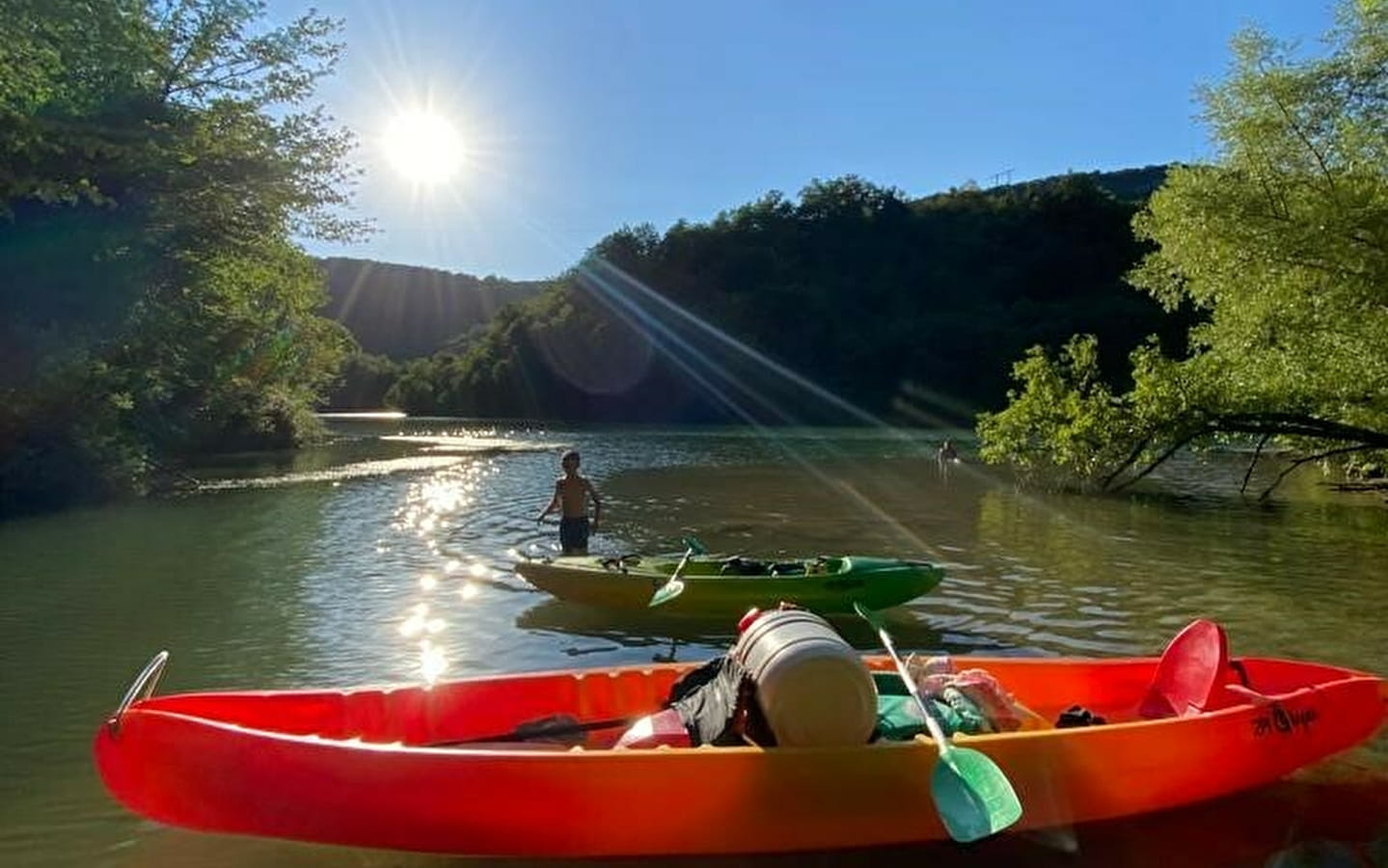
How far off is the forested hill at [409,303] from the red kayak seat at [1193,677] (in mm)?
131892

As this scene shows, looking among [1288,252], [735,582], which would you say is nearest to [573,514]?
[735,582]

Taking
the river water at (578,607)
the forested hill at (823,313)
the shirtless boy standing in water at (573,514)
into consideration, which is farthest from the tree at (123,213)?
the forested hill at (823,313)

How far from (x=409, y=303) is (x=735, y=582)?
14065 cm

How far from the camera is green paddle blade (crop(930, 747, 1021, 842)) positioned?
4.72 metres

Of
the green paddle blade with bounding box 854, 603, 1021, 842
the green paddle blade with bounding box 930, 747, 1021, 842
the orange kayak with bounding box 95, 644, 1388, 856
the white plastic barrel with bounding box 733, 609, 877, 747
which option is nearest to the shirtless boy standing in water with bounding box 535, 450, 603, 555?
the orange kayak with bounding box 95, 644, 1388, 856

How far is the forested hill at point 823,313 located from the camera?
78.0 metres

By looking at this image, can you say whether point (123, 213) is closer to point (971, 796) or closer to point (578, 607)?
point (578, 607)

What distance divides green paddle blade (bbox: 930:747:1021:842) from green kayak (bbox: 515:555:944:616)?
16.5 feet

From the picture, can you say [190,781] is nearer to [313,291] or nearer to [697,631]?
[697,631]

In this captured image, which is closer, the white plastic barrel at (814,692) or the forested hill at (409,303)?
the white plastic barrel at (814,692)

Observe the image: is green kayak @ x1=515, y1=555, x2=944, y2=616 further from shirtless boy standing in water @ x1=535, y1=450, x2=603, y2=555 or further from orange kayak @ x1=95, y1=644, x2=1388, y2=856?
orange kayak @ x1=95, y1=644, x2=1388, y2=856

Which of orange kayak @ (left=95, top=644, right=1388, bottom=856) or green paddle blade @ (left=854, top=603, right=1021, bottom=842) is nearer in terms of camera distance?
green paddle blade @ (left=854, top=603, right=1021, bottom=842)

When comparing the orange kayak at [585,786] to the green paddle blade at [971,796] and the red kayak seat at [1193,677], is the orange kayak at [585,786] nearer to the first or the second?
the green paddle blade at [971,796]

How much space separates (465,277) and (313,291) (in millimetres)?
113894
